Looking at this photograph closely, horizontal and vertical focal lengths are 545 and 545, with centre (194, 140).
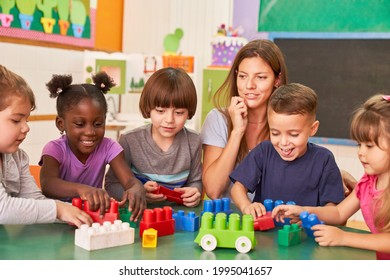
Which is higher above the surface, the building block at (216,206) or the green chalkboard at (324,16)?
the green chalkboard at (324,16)

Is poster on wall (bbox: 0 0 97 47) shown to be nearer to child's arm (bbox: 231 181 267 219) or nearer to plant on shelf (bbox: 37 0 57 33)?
plant on shelf (bbox: 37 0 57 33)

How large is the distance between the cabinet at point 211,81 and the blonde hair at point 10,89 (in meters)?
3.18

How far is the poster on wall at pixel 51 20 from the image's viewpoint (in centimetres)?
396

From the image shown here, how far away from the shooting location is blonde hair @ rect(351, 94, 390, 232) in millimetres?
1515

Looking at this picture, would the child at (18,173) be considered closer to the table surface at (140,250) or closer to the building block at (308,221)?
the table surface at (140,250)

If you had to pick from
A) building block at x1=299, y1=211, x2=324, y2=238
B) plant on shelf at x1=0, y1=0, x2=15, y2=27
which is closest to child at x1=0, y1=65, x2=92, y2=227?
building block at x1=299, y1=211, x2=324, y2=238

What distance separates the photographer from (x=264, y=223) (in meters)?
1.44

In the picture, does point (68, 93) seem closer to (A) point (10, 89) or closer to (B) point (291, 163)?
(A) point (10, 89)

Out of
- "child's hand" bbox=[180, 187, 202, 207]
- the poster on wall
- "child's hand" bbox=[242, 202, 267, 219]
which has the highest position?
the poster on wall

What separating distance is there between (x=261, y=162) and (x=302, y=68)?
3168mm

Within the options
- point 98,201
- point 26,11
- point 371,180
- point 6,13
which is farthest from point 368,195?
point 26,11

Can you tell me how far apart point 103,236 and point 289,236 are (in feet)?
1.44

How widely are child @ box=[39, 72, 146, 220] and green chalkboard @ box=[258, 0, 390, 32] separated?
128 inches

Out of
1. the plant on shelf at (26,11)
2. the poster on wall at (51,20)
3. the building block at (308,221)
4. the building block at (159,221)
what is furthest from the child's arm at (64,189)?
the plant on shelf at (26,11)
